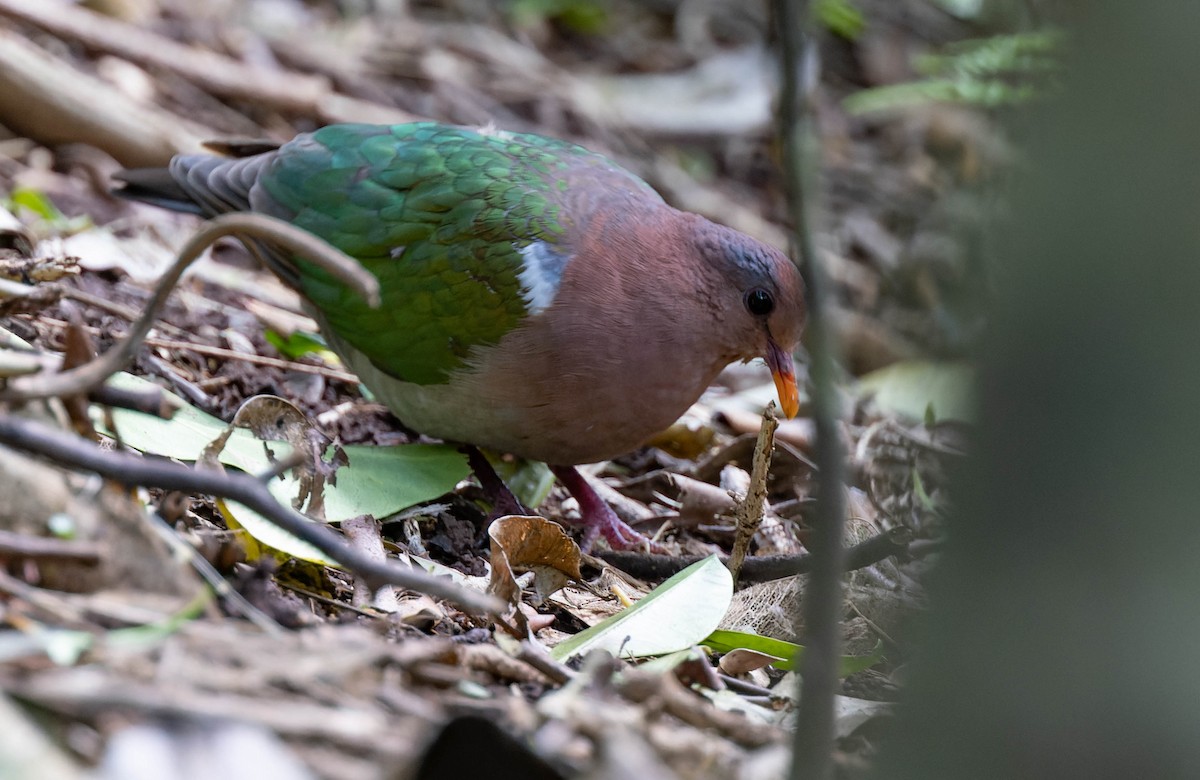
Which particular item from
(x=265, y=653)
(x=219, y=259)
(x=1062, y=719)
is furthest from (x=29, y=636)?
(x=219, y=259)

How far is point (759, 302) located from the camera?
13.2 feet

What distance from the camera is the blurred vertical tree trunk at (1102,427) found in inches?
57.2

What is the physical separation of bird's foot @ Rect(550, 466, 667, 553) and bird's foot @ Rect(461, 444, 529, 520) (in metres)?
0.20

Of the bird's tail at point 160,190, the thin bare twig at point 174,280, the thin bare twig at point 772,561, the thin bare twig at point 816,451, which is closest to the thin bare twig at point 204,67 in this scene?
the bird's tail at point 160,190

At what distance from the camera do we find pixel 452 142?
4.19 meters

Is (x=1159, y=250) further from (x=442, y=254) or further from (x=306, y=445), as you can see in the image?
(x=442, y=254)

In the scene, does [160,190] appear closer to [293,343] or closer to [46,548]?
[293,343]

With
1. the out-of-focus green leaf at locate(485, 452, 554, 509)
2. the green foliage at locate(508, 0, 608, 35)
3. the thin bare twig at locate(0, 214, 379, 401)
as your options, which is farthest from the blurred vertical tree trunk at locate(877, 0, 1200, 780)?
the green foliage at locate(508, 0, 608, 35)

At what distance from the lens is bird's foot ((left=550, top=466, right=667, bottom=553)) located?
3.88 m

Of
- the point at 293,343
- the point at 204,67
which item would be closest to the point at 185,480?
the point at 293,343

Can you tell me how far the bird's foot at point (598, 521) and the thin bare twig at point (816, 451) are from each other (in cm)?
217

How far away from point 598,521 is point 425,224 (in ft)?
3.78

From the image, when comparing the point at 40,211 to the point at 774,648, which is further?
the point at 40,211

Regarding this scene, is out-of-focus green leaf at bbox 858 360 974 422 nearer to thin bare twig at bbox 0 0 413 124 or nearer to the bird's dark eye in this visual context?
the bird's dark eye
